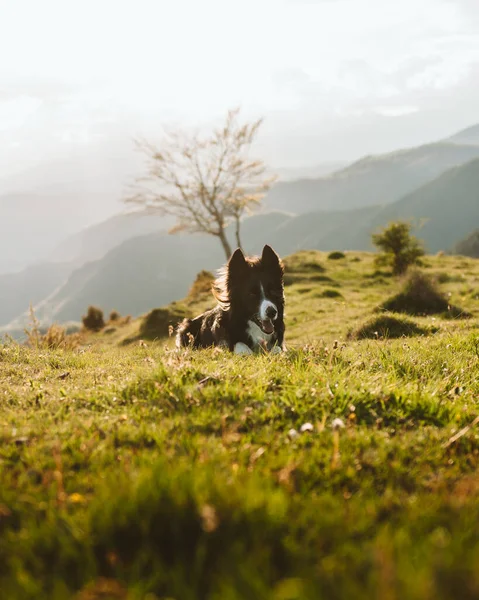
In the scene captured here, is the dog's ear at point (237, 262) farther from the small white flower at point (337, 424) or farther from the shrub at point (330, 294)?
the shrub at point (330, 294)

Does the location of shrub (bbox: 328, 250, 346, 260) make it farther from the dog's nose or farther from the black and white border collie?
the dog's nose

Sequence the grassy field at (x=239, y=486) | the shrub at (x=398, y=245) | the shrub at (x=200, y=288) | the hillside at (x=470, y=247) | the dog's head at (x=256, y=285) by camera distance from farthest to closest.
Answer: the hillside at (x=470, y=247)
the shrub at (x=200, y=288)
the shrub at (x=398, y=245)
the dog's head at (x=256, y=285)
the grassy field at (x=239, y=486)

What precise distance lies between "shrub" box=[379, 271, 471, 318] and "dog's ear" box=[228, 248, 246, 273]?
12.6 meters

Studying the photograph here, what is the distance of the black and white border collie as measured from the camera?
366 inches

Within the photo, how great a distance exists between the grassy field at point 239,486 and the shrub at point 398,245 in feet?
103

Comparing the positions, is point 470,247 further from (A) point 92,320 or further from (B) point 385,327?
(B) point 385,327

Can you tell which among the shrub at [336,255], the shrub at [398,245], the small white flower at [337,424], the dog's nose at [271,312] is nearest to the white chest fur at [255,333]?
the dog's nose at [271,312]

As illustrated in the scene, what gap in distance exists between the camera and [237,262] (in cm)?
939

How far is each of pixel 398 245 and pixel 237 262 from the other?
2936 cm

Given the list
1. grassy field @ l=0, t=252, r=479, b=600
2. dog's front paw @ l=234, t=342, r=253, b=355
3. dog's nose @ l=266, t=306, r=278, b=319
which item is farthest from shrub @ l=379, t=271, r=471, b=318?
grassy field @ l=0, t=252, r=479, b=600

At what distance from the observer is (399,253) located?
35.9 meters

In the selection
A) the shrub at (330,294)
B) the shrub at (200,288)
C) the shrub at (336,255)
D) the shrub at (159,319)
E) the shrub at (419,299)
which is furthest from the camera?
the shrub at (336,255)

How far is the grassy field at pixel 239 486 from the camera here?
224 centimetres

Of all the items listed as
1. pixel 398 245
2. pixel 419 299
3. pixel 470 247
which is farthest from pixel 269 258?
pixel 470 247
